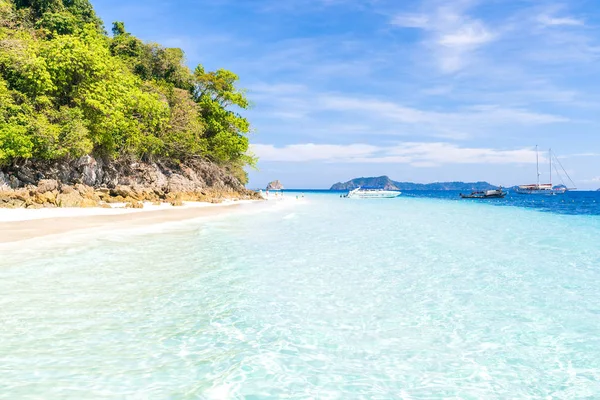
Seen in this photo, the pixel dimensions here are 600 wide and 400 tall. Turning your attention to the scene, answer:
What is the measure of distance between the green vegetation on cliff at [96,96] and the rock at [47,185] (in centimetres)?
176

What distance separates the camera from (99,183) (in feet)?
107

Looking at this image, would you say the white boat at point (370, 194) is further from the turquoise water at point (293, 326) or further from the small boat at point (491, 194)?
the turquoise water at point (293, 326)

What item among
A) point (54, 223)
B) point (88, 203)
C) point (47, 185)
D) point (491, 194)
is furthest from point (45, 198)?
point (491, 194)

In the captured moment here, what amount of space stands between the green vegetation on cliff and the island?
8cm

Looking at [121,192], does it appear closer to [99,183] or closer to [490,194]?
[99,183]

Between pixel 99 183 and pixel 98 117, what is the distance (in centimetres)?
663

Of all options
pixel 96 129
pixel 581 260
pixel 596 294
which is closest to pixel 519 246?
pixel 581 260

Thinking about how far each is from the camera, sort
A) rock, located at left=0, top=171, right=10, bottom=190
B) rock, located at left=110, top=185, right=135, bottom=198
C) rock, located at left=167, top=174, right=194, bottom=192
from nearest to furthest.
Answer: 1. rock, located at left=0, top=171, right=10, bottom=190
2. rock, located at left=110, top=185, right=135, bottom=198
3. rock, located at left=167, top=174, right=194, bottom=192

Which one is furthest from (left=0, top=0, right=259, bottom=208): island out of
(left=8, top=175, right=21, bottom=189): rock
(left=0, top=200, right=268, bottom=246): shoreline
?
(left=0, top=200, right=268, bottom=246): shoreline

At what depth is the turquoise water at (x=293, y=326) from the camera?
4027 mm

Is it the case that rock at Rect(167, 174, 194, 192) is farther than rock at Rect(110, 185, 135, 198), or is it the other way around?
rock at Rect(167, 174, 194, 192)

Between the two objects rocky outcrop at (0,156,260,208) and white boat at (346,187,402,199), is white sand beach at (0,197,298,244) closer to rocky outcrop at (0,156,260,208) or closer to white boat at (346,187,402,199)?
rocky outcrop at (0,156,260,208)

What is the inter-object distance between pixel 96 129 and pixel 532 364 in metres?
30.4

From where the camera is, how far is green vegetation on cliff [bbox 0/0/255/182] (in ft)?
82.3
